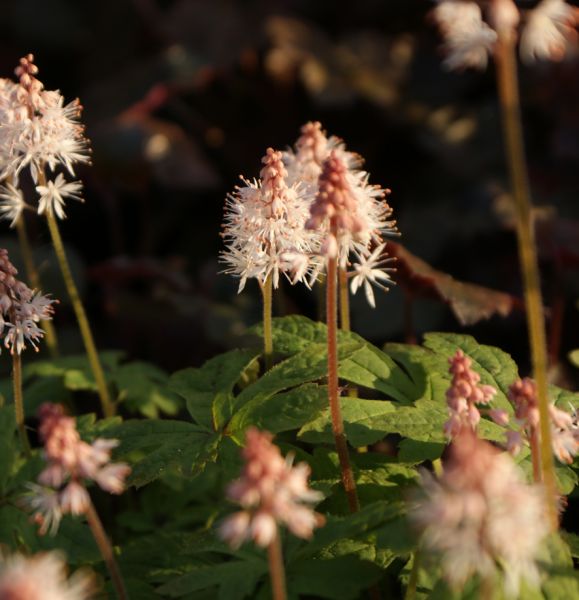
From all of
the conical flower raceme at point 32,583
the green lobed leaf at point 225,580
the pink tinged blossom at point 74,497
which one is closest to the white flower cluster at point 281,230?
the green lobed leaf at point 225,580

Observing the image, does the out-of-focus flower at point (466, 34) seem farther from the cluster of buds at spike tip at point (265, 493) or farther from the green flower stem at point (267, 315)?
the green flower stem at point (267, 315)

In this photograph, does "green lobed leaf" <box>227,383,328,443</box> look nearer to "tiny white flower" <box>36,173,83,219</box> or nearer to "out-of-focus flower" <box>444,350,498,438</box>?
"out-of-focus flower" <box>444,350,498,438</box>

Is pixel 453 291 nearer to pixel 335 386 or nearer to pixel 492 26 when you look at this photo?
pixel 335 386

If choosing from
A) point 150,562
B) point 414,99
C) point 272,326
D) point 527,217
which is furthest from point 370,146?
point 527,217

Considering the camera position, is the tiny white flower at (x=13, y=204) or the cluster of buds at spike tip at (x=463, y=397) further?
the tiny white flower at (x=13, y=204)

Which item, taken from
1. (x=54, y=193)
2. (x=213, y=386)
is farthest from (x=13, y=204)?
(x=213, y=386)

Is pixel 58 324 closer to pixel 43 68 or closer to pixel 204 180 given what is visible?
pixel 204 180
